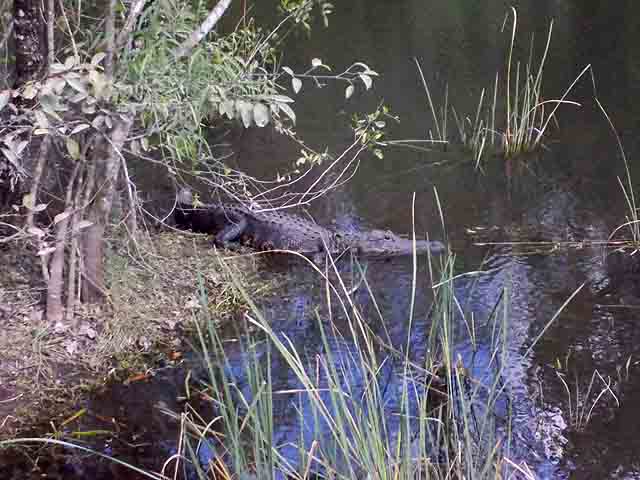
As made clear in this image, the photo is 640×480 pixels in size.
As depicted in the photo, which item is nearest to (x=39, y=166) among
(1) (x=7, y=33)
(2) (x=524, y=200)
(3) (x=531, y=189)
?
(1) (x=7, y=33)

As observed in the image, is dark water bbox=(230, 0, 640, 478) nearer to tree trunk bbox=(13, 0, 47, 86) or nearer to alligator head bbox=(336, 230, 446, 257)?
alligator head bbox=(336, 230, 446, 257)

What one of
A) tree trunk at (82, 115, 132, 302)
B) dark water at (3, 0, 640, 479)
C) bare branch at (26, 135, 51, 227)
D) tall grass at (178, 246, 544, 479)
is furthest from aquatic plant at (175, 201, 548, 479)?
bare branch at (26, 135, 51, 227)

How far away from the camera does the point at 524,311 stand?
4.12m

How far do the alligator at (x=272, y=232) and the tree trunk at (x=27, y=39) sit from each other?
1.67 metres

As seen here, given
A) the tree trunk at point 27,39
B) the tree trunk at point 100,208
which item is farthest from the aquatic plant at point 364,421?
the tree trunk at point 27,39

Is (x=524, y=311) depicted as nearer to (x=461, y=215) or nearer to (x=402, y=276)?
(x=402, y=276)

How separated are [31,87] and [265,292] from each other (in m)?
2.14

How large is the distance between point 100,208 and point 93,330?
1.95 ft

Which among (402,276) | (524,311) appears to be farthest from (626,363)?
(402,276)

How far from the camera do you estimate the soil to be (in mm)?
3371

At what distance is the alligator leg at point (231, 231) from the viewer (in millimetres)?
5180

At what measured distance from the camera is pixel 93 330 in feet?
12.2

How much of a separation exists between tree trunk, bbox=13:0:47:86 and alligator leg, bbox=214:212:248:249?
1.83 meters

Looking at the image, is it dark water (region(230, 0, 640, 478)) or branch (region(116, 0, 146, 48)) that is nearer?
branch (region(116, 0, 146, 48))
